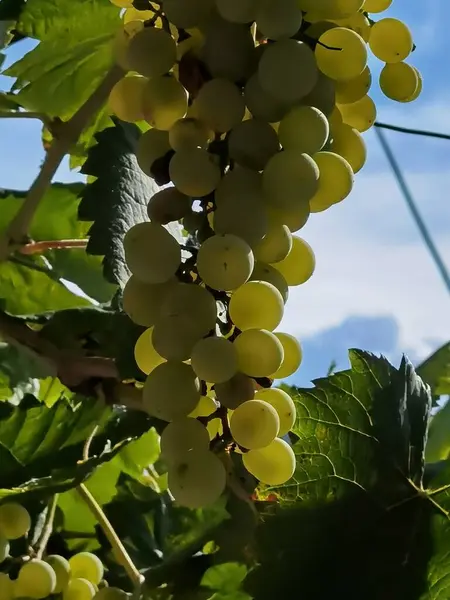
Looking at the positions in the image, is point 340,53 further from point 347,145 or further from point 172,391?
point 172,391

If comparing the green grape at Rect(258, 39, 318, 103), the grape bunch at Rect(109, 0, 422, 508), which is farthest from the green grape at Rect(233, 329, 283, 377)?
the green grape at Rect(258, 39, 318, 103)

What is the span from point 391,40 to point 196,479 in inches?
10.1

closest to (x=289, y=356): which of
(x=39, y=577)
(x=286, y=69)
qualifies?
(x=286, y=69)

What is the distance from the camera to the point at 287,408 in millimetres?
383

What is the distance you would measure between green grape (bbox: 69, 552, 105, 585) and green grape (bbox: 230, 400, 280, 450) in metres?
0.29

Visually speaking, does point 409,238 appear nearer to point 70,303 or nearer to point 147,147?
point 70,303

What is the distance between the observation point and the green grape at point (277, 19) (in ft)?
1.17

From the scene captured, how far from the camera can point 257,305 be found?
1.17 ft

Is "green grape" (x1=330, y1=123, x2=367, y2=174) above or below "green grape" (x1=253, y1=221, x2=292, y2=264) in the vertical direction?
above

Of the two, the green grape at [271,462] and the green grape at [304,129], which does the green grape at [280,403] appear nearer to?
the green grape at [271,462]

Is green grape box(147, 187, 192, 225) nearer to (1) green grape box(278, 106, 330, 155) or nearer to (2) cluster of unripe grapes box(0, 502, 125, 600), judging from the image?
(1) green grape box(278, 106, 330, 155)

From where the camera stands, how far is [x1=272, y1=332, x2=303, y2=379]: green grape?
15.5 inches

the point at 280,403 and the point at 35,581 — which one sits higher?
the point at 280,403

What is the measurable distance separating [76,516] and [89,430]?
0.11 metres
